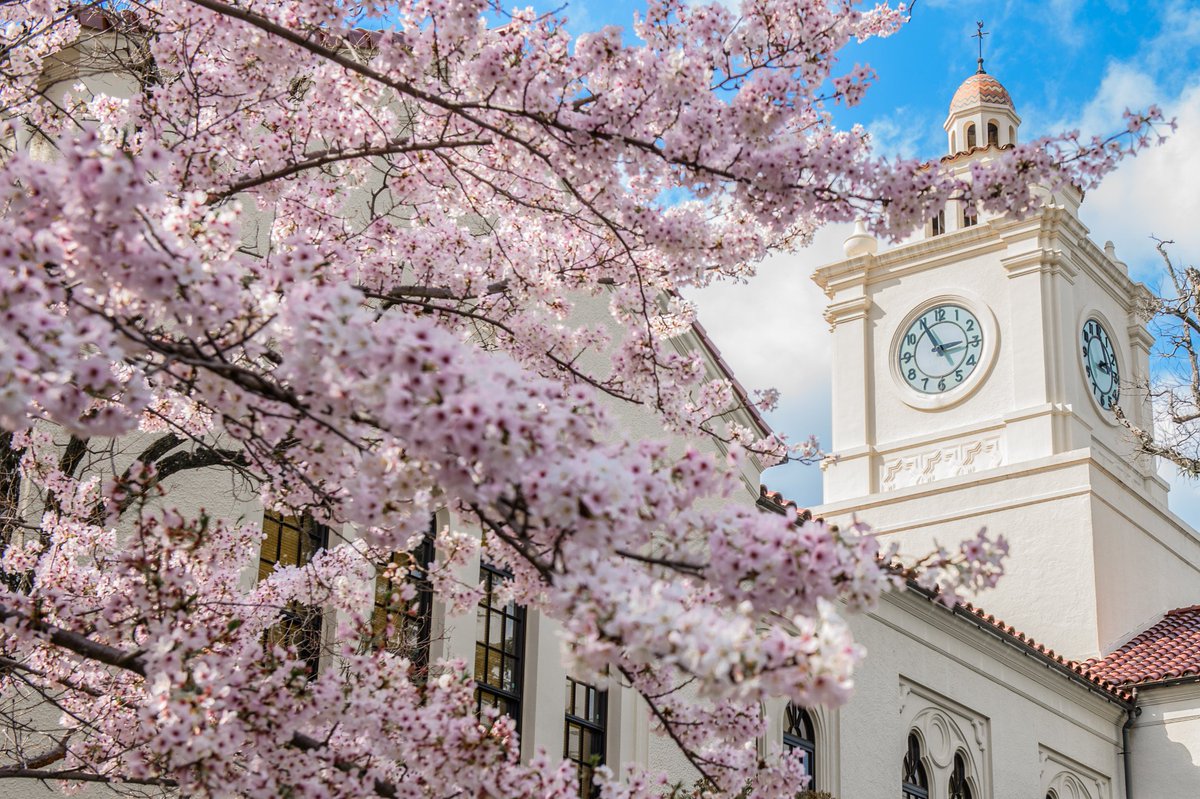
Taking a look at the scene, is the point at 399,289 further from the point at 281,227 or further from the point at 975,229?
the point at 975,229

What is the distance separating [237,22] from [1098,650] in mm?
20221

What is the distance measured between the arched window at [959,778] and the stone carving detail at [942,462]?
Result: 917 centimetres

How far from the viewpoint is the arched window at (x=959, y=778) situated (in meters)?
17.7

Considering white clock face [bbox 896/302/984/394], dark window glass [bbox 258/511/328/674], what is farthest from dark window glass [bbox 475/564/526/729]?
white clock face [bbox 896/302/984/394]

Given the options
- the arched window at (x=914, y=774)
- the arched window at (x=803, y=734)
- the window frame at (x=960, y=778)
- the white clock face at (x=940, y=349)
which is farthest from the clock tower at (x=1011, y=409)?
the arched window at (x=803, y=734)

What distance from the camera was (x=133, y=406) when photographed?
12.9 feet

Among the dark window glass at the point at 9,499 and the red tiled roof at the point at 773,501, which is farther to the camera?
the red tiled roof at the point at 773,501

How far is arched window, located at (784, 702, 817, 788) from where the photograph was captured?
1478 centimetres

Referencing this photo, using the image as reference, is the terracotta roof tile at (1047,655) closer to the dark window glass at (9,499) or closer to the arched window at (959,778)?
the arched window at (959,778)

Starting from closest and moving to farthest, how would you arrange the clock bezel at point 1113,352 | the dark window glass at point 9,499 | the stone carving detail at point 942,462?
the dark window glass at point 9,499, the stone carving detail at point 942,462, the clock bezel at point 1113,352

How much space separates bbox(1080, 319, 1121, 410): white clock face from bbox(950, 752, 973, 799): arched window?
37.9ft

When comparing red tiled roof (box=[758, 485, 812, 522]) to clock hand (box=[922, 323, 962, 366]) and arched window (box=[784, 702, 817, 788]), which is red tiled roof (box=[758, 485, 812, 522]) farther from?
clock hand (box=[922, 323, 962, 366])

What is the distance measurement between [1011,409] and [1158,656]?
5855 mm

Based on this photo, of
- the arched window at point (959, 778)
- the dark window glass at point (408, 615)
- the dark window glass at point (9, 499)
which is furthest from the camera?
the arched window at point (959, 778)
